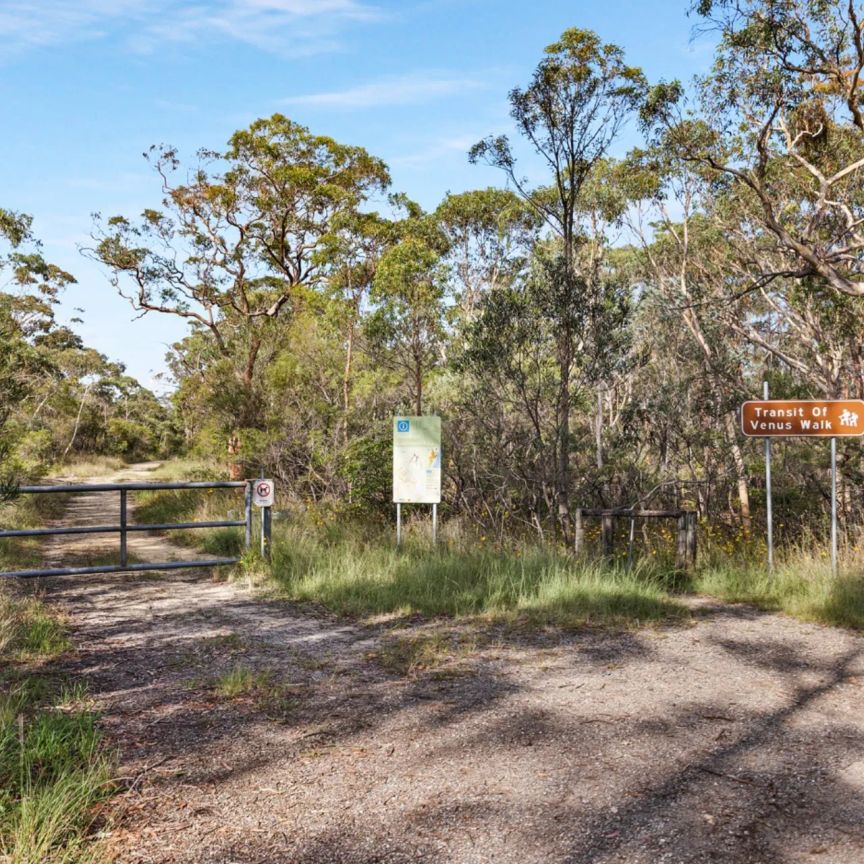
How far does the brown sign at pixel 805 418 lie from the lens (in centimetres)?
891

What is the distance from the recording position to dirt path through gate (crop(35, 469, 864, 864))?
3.15 m

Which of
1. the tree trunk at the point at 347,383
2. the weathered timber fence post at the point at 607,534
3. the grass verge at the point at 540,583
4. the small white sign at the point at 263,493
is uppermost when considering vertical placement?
the tree trunk at the point at 347,383

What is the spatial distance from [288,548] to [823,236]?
416 inches

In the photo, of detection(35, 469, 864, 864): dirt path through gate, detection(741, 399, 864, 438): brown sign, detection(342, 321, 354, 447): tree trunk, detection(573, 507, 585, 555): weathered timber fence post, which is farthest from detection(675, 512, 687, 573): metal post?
detection(342, 321, 354, 447): tree trunk

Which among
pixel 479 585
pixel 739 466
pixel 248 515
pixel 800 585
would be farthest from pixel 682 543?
pixel 248 515

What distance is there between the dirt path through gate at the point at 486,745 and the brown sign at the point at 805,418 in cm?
292

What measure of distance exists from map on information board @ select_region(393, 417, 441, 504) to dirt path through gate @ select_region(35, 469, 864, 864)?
11.7ft

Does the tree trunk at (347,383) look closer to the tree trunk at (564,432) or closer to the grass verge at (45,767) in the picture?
the tree trunk at (564,432)

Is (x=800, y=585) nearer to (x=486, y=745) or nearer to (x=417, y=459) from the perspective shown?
(x=417, y=459)

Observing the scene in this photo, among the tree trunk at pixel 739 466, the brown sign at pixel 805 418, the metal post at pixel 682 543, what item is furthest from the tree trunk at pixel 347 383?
the brown sign at pixel 805 418

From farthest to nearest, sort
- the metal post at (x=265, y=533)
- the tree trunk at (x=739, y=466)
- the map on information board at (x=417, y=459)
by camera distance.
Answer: the tree trunk at (x=739, y=466) → the map on information board at (x=417, y=459) → the metal post at (x=265, y=533)

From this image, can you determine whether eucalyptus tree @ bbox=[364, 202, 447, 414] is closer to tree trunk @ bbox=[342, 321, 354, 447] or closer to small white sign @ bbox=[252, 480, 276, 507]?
tree trunk @ bbox=[342, 321, 354, 447]

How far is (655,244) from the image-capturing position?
18.9 meters

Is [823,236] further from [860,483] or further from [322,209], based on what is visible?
[322,209]
